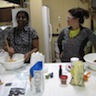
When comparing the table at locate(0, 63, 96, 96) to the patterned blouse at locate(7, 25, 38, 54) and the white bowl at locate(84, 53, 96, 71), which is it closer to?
the white bowl at locate(84, 53, 96, 71)

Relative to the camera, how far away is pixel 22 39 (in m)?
2.10

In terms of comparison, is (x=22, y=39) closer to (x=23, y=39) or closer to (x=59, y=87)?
(x=23, y=39)

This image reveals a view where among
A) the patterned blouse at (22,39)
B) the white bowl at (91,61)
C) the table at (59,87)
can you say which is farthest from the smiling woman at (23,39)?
the white bowl at (91,61)

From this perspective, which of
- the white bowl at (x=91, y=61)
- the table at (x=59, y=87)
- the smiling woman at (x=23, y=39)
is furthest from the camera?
the smiling woman at (x=23, y=39)

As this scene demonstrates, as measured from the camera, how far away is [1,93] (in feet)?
4.05

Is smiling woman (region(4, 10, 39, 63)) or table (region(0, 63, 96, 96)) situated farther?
smiling woman (region(4, 10, 39, 63))

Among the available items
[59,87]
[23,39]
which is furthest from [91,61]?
[23,39]

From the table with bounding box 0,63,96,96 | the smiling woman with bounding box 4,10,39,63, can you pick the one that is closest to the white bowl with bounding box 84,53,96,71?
the table with bounding box 0,63,96,96

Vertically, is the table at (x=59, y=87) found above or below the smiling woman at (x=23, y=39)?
below

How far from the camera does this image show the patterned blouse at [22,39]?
2104 millimetres

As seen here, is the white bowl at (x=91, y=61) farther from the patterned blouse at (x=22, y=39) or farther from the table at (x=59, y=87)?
the patterned blouse at (x=22, y=39)

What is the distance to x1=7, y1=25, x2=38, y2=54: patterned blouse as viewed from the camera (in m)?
2.10

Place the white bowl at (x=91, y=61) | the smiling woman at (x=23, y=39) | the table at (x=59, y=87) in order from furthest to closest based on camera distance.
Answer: the smiling woman at (x=23, y=39)
the white bowl at (x=91, y=61)
the table at (x=59, y=87)

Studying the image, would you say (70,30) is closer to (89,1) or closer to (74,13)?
(74,13)
